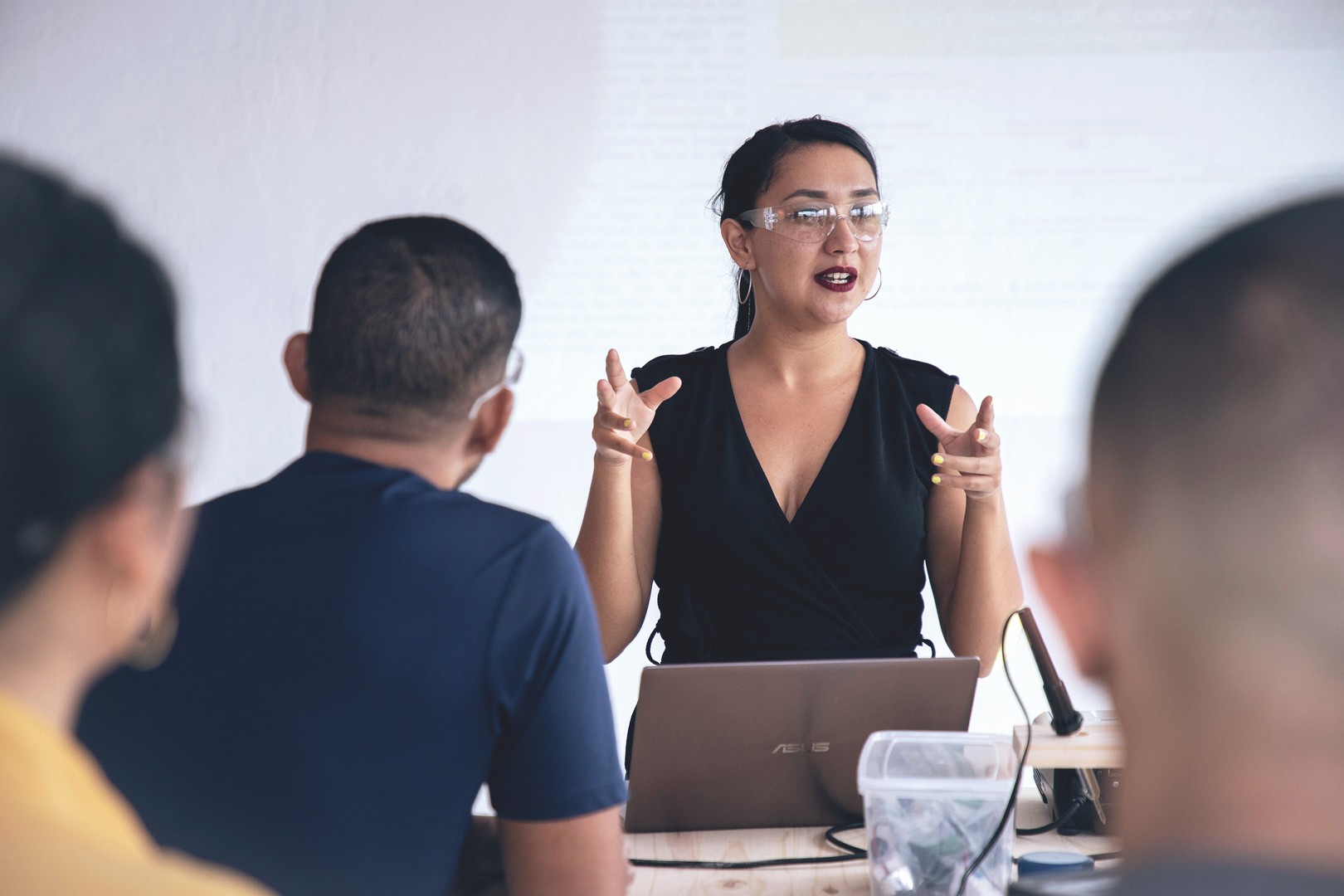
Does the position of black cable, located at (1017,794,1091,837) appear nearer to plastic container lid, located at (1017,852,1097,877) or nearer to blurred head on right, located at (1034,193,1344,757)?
plastic container lid, located at (1017,852,1097,877)

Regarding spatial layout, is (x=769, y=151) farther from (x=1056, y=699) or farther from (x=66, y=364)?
(x=66, y=364)

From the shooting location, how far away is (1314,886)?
426 mm

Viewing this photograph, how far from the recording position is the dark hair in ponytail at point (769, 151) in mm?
2006

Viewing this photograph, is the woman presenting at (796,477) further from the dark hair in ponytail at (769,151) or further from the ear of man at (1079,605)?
the ear of man at (1079,605)

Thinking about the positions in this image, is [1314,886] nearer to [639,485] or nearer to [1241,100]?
[639,485]

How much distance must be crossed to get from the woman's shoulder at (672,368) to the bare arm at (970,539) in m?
0.43

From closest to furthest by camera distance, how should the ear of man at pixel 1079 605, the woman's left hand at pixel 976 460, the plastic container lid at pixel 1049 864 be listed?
the ear of man at pixel 1079 605 < the plastic container lid at pixel 1049 864 < the woman's left hand at pixel 976 460

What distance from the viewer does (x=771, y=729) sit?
4.44ft

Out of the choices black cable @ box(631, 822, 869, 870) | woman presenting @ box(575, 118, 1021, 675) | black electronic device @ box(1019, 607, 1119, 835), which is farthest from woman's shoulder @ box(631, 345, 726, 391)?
black cable @ box(631, 822, 869, 870)

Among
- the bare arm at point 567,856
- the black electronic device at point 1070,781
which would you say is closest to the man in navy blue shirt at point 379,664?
the bare arm at point 567,856

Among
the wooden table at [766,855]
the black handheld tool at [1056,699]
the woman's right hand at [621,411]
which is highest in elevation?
the woman's right hand at [621,411]

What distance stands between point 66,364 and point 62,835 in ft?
0.59

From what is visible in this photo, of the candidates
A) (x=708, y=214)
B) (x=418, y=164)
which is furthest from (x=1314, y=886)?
(x=418, y=164)

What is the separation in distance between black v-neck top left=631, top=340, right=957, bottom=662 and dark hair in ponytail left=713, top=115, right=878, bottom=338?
39cm
